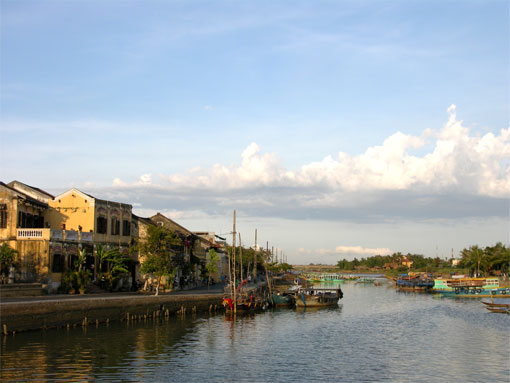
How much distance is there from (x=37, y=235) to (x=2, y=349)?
20230mm

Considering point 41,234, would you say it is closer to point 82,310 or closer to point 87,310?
point 87,310

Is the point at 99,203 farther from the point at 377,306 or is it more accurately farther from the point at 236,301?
the point at 377,306

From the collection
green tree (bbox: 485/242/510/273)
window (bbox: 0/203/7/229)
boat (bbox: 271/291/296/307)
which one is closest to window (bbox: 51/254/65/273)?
window (bbox: 0/203/7/229)

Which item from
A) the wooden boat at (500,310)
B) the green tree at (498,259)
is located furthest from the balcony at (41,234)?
the green tree at (498,259)

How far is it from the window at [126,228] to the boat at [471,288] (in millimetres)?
65611

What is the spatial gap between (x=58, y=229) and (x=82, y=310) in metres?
15.8

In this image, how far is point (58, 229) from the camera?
190 feet

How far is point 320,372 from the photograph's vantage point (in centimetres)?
3162

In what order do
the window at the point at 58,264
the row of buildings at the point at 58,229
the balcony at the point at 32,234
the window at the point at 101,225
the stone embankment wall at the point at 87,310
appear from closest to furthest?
the stone embankment wall at the point at 87,310 < the row of buildings at the point at 58,229 < the balcony at the point at 32,234 < the window at the point at 58,264 < the window at the point at 101,225

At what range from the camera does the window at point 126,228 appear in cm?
6525

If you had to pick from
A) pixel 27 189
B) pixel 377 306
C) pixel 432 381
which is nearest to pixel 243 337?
pixel 432 381

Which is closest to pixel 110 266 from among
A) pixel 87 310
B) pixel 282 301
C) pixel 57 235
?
pixel 57 235

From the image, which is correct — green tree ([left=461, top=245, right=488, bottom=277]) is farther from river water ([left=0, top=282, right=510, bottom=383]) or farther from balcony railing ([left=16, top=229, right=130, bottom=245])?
balcony railing ([left=16, top=229, right=130, bottom=245])

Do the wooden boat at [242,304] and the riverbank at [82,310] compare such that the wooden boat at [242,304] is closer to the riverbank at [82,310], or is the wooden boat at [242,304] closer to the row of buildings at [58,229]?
the riverbank at [82,310]
